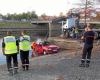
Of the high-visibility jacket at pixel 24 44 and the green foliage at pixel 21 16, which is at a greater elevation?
the high-visibility jacket at pixel 24 44

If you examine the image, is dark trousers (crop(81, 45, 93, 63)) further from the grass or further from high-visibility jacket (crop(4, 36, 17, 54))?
the grass

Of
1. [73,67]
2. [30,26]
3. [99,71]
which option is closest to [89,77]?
[99,71]

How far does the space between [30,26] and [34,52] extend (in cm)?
8573

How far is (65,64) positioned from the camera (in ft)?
69.9

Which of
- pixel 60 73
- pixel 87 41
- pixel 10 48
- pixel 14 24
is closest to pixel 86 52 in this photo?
pixel 87 41


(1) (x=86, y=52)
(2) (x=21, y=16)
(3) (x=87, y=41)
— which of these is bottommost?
(2) (x=21, y=16)

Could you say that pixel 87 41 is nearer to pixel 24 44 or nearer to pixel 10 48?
pixel 24 44

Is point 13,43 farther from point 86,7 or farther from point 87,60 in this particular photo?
point 86,7

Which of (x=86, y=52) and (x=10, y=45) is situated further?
(x=86, y=52)

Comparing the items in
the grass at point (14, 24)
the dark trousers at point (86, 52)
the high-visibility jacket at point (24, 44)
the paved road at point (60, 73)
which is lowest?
the grass at point (14, 24)

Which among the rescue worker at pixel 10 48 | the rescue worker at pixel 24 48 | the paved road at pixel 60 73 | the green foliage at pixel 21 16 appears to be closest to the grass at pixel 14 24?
the green foliage at pixel 21 16

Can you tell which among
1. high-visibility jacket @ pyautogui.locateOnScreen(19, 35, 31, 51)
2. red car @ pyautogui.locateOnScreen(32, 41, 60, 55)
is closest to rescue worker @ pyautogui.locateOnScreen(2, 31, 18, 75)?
high-visibility jacket @ pyautogui.locateOnScreen(19, 35, 31, 51)

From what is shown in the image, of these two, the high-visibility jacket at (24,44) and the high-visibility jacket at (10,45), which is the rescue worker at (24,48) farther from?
the high-visibility jacket at (10,45)

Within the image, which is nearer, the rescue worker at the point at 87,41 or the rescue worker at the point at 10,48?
the rescue worker at the point at 10,48
